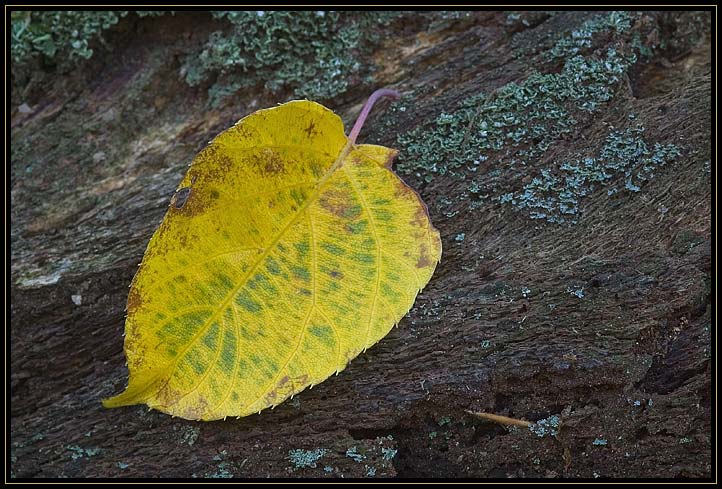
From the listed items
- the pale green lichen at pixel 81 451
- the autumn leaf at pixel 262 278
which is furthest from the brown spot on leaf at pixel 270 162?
the pale green lichen at pixel 81 451

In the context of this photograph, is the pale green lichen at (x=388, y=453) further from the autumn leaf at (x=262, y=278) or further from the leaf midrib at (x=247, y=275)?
the leaf midrib at (x=247, y=275)

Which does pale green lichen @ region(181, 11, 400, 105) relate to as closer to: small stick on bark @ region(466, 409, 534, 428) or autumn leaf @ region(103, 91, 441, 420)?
autumn leaf @ region(103, 91, 441, 420)

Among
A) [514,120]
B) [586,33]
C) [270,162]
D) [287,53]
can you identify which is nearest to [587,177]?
[514,120]

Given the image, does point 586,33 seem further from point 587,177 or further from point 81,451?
point 81,451

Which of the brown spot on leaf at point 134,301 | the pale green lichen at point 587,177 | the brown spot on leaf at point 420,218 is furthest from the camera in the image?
the pale green lichen at point 587,177

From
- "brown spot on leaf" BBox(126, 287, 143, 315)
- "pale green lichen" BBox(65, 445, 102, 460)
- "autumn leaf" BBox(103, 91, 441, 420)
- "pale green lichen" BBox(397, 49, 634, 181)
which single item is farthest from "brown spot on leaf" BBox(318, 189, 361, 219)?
"pale green lichen" BBox(65, 445, 102, 460)
